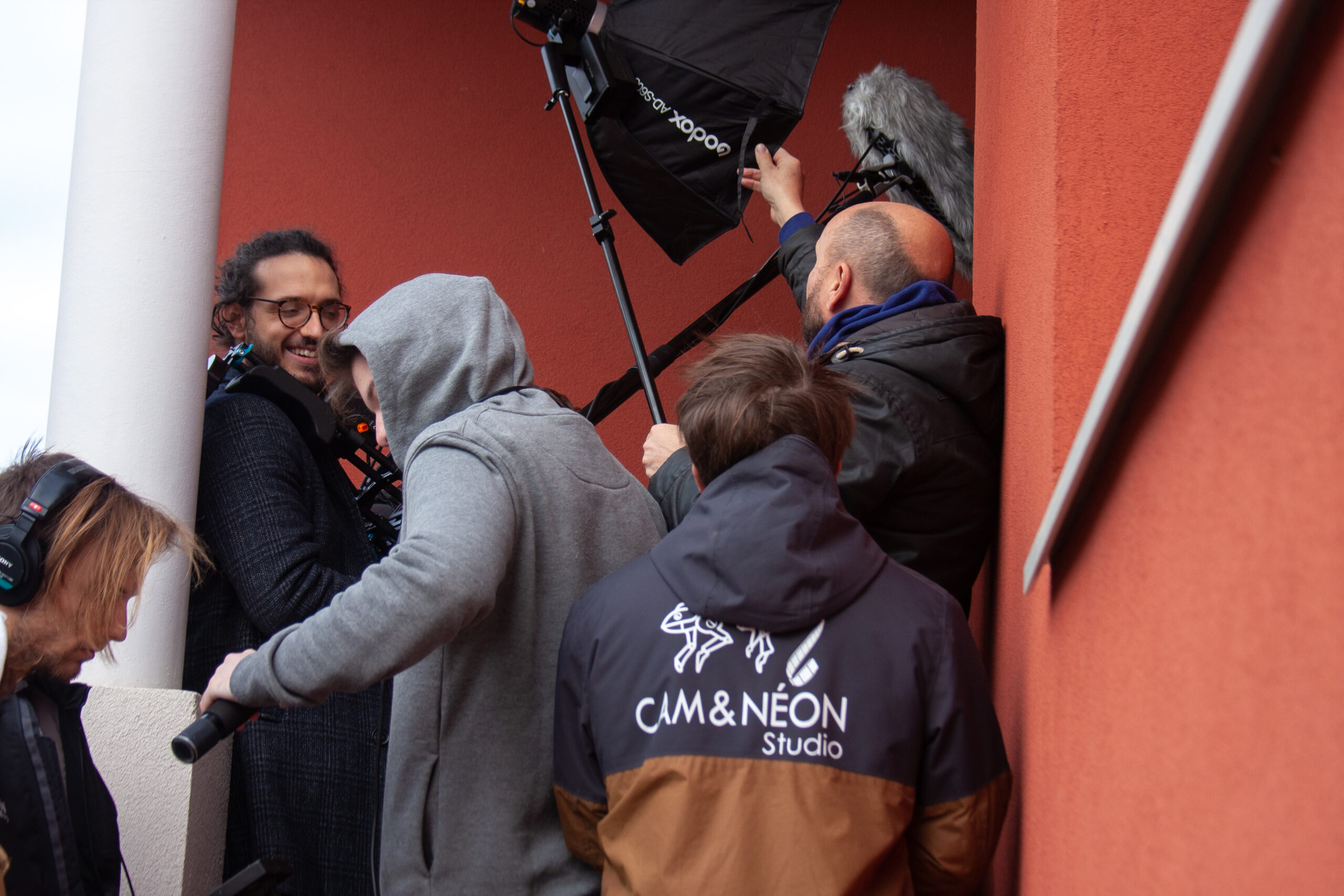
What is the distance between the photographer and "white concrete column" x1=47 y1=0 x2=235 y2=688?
182 cm

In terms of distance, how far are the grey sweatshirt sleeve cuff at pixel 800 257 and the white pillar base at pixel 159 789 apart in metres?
1.28

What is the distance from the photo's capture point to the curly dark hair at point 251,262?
7.02ft

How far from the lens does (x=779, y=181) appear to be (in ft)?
7.44

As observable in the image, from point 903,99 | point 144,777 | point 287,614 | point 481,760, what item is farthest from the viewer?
point 903,99

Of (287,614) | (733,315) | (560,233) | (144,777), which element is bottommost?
(144,777)

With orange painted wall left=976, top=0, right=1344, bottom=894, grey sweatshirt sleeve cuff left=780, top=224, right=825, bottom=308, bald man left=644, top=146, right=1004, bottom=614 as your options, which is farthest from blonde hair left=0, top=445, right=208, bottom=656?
grey sweatshirt sleeve cuff left=780, top=224, right=825, bottom=308

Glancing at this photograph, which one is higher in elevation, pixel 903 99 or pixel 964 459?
pixel 903 99

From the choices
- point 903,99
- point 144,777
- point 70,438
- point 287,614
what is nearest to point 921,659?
point 287,614

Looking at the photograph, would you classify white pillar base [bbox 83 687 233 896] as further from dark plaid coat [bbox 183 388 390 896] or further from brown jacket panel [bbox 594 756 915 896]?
brown jacket panel [bbox 594 756 915 896]

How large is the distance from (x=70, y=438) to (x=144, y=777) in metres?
0.56

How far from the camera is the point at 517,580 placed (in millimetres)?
1334

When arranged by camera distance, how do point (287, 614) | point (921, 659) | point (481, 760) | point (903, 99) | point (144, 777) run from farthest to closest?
point (903, 99) < point (144, 777) < point (287, 614) < point (481, 760) < point (921, 659)

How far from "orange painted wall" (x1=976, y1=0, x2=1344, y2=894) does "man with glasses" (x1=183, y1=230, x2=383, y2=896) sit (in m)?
0.95

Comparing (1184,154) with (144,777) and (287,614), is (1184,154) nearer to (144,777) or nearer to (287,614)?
(287,614)
